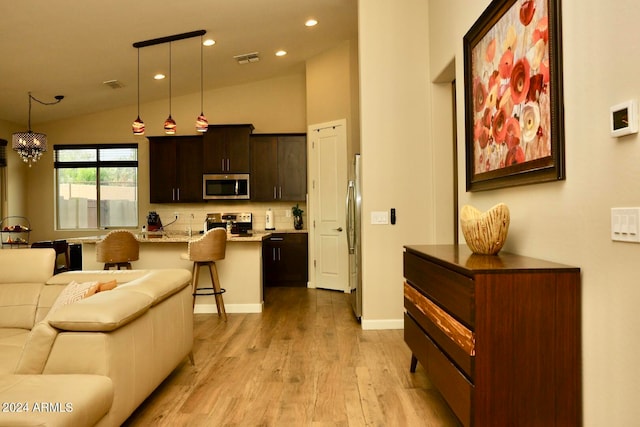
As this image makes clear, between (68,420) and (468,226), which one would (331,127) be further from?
(68,420)

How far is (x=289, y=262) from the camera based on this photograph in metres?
6.88

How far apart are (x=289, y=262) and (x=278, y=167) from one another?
1.67 m

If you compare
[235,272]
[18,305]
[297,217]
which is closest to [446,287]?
[18,305]

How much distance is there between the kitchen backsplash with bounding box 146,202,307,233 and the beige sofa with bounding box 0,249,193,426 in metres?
4.54

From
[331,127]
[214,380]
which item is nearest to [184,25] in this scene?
[331,127]

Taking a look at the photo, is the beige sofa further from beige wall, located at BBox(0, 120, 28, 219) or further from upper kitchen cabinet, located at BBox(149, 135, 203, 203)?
beige wall, located at BBox(0, 120, 28, 219)

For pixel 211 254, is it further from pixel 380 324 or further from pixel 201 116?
pixel 201 116

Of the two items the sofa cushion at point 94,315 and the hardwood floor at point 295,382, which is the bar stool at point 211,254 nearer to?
the hardwood floor at point 295,382

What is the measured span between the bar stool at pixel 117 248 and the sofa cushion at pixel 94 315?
267 centimetres

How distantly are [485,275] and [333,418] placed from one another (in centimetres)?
126

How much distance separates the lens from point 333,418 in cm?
233

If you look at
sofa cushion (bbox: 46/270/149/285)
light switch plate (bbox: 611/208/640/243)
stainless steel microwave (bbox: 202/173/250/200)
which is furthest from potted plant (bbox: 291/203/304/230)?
light switch plate (bbox: 611/208/640/243)

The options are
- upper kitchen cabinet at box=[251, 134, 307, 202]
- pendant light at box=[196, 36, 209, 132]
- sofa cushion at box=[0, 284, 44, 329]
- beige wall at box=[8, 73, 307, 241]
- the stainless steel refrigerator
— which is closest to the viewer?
sofa cushion at box=[0, 284, 44, 329]

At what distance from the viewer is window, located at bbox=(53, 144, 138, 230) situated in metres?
8.05
